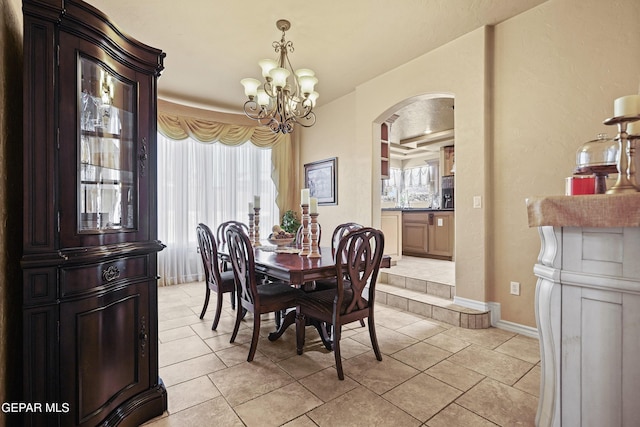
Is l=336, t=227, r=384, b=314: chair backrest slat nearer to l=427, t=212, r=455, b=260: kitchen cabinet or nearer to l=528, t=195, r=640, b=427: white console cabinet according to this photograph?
l=528, t=195, r=640, b=427: white console cabinet

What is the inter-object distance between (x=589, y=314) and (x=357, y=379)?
53.5 inches

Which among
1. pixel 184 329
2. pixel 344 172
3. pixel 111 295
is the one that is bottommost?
pixel 184 329

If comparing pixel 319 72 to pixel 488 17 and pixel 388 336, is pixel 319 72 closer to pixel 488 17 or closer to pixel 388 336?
pixel 488 17

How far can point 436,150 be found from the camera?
26.6 feet

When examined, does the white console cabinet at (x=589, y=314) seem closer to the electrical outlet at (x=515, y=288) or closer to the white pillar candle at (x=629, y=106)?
the white pillar candle at (x=629, y=106)

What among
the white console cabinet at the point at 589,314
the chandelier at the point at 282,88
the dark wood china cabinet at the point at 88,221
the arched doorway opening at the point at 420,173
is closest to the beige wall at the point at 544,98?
the arched doorway opening at the point at 420,173

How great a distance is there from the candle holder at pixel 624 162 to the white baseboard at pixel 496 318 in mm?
1905

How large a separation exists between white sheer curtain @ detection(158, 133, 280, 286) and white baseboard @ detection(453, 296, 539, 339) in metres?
3.65

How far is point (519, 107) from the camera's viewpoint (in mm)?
2787

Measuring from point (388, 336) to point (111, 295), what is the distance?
2.20 meters

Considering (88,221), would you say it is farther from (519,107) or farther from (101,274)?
(519,107)

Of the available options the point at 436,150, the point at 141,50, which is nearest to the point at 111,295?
the point at 141,50

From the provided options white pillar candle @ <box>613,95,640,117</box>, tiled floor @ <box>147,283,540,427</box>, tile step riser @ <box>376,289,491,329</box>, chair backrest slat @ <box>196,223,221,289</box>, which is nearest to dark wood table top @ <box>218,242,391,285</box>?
chair backrest slat @ <box>196,223,221,289</box>

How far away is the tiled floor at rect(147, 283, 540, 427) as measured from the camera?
164cm
